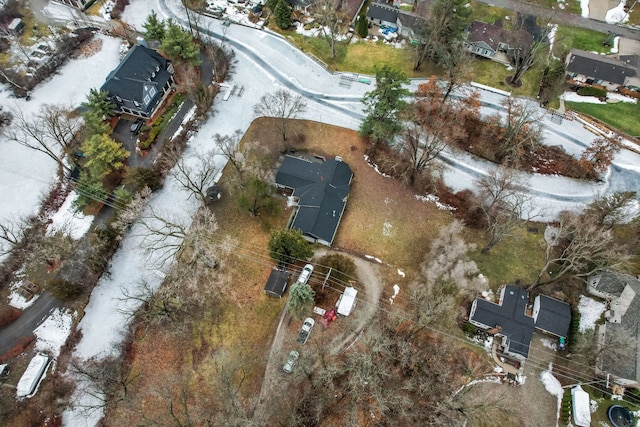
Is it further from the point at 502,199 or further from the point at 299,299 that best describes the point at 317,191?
the point at 502,199

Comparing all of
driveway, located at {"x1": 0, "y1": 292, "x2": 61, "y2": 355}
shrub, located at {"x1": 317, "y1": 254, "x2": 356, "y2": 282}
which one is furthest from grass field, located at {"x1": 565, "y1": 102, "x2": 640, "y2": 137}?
driveway, located at {"x1": 0, "y1": 292, "x2": 61, "y2": 355}

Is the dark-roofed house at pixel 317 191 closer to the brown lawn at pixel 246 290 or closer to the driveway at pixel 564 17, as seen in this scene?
the brown lawn at pixel 246 290

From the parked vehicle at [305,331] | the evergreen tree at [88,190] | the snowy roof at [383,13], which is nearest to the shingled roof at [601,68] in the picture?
the snowy roof at [383,13]

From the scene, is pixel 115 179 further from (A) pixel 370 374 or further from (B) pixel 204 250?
(A) pixel 370 374

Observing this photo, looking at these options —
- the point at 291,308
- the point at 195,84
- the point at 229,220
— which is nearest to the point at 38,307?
the point at 229,220

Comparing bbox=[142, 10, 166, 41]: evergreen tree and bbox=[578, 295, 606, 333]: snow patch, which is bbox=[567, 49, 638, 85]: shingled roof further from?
bbox=[142, 10, 166, 41]: evergreen tree
